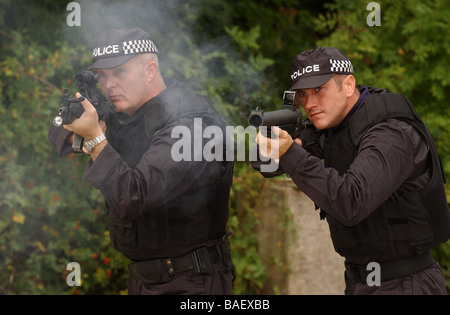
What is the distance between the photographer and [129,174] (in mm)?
2748

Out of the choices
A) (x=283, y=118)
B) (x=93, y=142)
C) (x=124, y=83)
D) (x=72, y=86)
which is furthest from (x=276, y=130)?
(x=72, y=86)

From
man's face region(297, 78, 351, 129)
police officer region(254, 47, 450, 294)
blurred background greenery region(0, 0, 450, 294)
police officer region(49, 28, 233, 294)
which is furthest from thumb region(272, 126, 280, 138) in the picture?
blurred background greenery region(0, 0, 450, 294)

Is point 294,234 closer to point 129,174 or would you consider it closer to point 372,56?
point 372,56

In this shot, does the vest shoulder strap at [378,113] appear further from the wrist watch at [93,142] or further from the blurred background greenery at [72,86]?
the blurred background greenery at [72,86]

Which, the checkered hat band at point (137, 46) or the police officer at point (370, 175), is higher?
the checkered hat band at point (137, 46)

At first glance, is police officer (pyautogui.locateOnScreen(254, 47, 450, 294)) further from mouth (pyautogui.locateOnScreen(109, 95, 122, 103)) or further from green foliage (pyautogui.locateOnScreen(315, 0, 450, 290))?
green foliage (pyautogui.locateOnScreen(315, 0, 450, 290))

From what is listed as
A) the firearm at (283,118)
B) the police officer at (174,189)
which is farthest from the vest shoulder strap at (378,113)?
the police officer at (174,189)

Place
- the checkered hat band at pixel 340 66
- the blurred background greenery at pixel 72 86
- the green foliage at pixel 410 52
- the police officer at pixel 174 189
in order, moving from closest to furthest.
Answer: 1. the checkered hat band at pixel 340 66
2. the police officer at pixel 174 189
3. the blurred background greenery at pixel 72 86
4. the green foliage at pixel 410 52

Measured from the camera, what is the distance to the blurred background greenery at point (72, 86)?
5648 millimetres

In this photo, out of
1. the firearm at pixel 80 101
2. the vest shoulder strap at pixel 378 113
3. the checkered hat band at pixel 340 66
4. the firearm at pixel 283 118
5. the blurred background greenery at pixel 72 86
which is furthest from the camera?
the blurred background greenery at pixel 72 86

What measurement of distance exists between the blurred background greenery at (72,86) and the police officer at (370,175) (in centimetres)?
265

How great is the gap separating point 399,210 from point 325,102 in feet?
2.37

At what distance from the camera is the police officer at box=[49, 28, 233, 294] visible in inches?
123

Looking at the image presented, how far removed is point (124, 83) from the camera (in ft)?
10.5
